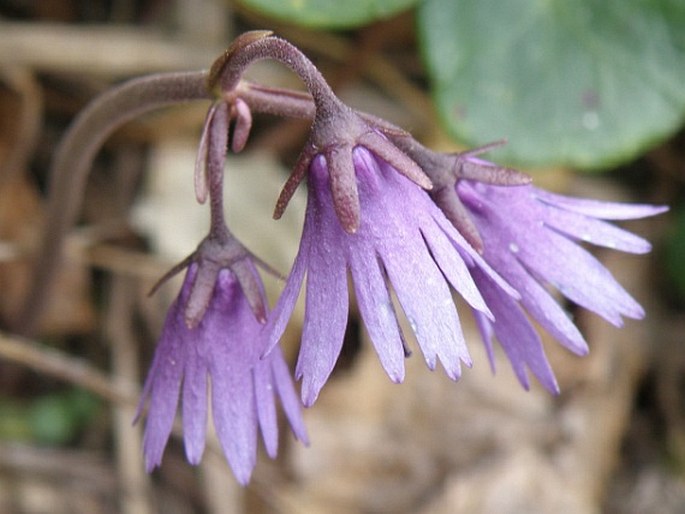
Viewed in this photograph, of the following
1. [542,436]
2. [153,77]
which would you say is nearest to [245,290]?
[153,77]

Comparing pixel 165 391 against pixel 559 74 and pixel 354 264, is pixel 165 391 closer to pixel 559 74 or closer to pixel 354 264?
pixel 354 264

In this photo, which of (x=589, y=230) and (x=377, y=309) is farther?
(x=589, y=230)

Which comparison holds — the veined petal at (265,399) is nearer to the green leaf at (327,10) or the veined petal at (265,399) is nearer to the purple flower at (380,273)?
the purple flower at (380,273)

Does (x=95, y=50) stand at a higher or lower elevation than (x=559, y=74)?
higher

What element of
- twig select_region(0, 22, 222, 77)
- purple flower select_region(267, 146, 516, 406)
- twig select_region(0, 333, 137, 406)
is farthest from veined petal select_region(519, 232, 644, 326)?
twig select_region(0, 22, 222, 77)

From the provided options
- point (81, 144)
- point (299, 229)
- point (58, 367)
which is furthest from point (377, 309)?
point (299, 229)

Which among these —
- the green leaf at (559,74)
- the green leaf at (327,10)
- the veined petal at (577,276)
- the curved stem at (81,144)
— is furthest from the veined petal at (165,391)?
the green leaf at (559,74)

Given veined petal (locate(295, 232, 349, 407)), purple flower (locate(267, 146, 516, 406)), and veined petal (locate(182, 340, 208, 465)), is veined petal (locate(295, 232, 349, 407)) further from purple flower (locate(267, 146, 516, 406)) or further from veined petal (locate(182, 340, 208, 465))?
veined petal (locate(182, 340, 208, 465))
